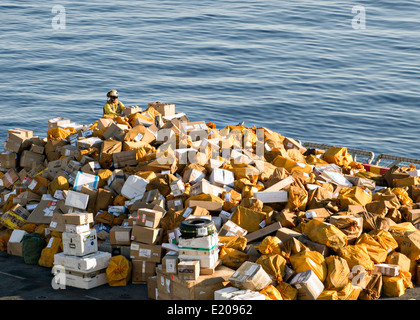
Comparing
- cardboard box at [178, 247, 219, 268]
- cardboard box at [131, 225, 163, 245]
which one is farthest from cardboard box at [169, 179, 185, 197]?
cardboard box at [178, 247, 219, 268]

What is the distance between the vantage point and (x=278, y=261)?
939cm

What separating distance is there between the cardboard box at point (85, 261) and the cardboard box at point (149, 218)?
2.49ft

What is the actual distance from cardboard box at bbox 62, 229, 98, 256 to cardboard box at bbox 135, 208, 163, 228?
2.56 feet

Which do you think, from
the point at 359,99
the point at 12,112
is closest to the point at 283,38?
the point at 359,99

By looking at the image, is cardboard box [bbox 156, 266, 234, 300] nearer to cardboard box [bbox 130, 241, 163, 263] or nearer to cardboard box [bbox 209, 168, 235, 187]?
cardboard box [bbox 130, 241, 163, 263]

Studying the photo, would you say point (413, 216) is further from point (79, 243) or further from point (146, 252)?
point (79, 243)

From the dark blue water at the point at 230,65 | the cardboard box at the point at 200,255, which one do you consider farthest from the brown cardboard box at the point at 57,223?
the dark blue water at the point at 230,65

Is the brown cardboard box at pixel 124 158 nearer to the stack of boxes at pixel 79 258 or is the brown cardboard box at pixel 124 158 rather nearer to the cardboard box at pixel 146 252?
the stack of boxes at pixel 79 258

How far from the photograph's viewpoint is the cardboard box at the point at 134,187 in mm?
11641

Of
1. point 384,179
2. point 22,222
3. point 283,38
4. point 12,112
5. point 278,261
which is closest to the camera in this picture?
point 278,261

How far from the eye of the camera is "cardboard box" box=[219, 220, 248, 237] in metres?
10.5

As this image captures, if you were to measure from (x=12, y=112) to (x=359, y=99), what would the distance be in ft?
57.2

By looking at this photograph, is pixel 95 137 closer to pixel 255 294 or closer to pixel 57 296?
pixel 57 296
